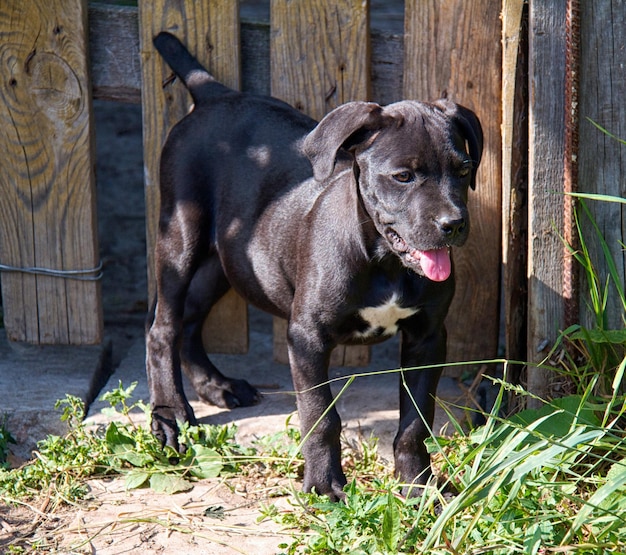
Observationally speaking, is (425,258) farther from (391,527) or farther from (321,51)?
(321,51)

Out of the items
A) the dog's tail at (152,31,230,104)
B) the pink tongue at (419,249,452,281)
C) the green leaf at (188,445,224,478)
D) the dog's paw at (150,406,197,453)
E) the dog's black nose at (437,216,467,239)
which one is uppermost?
the dog's tail at (152,31,230,104)

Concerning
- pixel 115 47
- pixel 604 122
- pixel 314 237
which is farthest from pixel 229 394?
pixel 604 122

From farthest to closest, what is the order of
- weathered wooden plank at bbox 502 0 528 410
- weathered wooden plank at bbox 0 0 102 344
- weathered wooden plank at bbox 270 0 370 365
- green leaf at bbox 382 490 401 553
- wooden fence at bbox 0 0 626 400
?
weathered wooden plank at bbox 0 0 102 344
weathered wooden plank at bbox 270 0 370 365
weathered wooden plank at bbox 502 0 528 410
wooden fence at bbox 0 0 626 400
green leaf at bbox 382 490 401 553

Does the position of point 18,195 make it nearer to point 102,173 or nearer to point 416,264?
point 102,173

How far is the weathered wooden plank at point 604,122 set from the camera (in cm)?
381

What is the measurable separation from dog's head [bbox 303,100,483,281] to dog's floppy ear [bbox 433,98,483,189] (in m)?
0.03

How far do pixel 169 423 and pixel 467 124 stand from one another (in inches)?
72.8

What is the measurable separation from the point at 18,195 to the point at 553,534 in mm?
3057

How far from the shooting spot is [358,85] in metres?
4.43

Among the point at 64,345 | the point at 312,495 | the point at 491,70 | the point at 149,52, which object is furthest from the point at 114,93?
the point at 312,495

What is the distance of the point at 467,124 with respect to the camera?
3592 millimetres

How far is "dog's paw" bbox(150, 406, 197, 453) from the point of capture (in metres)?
4.20

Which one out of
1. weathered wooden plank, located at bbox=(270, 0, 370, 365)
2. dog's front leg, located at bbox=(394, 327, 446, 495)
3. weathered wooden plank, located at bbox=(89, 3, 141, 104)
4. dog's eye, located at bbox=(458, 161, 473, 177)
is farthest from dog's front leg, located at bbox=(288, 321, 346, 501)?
weathered wooden plank, located at bbox=(89, 3, 141, 104)

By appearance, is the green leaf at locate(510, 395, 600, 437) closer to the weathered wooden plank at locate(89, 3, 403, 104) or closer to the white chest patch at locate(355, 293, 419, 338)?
the white chest patch at locate(355, 293, 419, 338)
